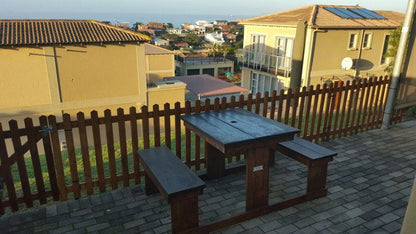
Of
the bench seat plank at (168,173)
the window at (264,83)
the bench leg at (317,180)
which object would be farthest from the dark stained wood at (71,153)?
the window at (264,83)

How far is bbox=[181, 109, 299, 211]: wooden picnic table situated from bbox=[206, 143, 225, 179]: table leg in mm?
678

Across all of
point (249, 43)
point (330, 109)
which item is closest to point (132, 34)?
point (249, 43)

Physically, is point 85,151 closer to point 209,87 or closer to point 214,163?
point 214,163

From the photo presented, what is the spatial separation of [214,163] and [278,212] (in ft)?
4.84

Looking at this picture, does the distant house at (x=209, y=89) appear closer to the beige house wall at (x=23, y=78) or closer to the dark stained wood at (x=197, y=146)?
the beige house wall at (x=23, y=78)

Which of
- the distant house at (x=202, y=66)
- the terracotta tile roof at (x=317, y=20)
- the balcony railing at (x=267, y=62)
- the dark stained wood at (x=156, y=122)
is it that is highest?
the terracotta tile roof at (x=317, y=20)

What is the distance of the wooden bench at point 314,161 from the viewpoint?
473cm

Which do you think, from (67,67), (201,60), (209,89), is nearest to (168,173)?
(67,67)

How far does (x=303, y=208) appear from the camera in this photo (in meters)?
4.70

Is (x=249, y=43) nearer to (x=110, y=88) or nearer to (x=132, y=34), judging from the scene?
(x=132, y=34)

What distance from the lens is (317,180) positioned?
4.90m

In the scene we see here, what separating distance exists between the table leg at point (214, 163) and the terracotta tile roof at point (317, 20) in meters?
16.8

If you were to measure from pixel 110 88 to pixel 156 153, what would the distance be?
18836 millimetres

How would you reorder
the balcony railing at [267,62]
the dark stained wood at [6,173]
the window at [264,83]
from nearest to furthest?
1. the dark stained wood at [6,173]
2. the balcony railing at [267,62]
3. the window at [264,83]
